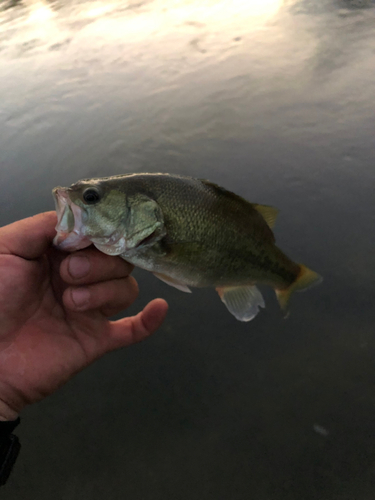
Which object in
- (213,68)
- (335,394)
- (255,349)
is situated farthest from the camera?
(213,68)

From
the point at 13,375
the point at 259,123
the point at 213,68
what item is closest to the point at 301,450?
the point at 13,375

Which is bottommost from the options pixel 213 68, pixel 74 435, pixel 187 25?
pixel 74 435

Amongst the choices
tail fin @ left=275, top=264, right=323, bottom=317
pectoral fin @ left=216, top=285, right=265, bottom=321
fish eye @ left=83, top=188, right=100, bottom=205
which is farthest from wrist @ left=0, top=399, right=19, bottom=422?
tail fin @ left=275, top=264, right=323, bottom=317

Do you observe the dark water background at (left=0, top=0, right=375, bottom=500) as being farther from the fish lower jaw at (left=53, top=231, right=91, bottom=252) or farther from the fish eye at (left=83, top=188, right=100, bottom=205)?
the fish eye at (left=83, top=188, right=100, bottom=205)

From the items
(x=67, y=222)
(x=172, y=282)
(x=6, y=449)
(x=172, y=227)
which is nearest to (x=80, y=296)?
(x=67, y=222)

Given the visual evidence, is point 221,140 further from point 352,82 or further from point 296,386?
point 296,386
